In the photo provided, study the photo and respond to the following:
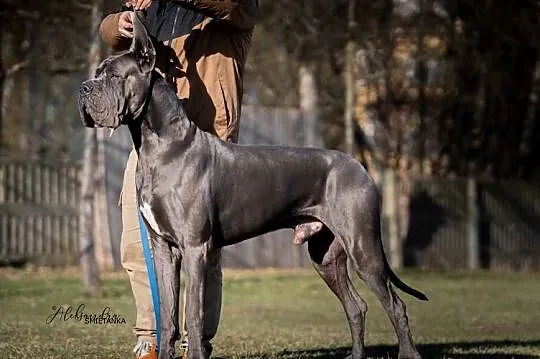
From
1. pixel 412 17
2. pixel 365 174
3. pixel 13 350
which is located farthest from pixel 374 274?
pixel 412 17

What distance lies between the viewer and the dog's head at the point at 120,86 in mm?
6535

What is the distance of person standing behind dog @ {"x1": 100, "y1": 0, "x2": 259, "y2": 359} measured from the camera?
7.57 meters

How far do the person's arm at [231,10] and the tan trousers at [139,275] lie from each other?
3.78 ft

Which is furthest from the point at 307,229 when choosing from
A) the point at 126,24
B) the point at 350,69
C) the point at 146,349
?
the point at 350,69

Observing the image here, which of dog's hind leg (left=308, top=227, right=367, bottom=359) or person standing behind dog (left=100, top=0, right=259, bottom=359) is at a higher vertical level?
person standing behind dog (left=100, top=0, right=259, bottom=359)

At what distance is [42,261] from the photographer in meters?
19.2

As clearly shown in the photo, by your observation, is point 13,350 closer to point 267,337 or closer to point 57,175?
point 267,337

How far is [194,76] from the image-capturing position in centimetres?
776

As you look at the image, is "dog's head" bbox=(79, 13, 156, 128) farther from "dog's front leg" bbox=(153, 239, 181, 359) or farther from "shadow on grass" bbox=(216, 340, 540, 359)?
"shadow on grass" bbox=(216, 340, 540, 359)

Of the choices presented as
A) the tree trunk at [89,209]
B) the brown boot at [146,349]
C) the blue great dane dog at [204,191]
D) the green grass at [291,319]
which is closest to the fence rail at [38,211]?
the green grass at [291,319]

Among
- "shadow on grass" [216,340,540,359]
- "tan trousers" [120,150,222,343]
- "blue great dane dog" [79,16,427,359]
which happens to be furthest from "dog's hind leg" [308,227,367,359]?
"shadow on grass" [216,340,540,359]

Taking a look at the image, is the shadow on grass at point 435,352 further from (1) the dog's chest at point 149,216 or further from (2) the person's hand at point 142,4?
(2) the person's hand at point 142,4

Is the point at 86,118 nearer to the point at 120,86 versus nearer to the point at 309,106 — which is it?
the point at 120,86

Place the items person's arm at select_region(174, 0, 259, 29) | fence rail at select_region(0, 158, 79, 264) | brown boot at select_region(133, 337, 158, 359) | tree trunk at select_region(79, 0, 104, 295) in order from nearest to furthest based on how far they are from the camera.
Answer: person's arm at select_region(174, 0, 259, 29) → brown boot at select_region(133, 337, 158, 359) → tree trunk at select_region(79, 0, 104, 295) → fence rail at select_region(0, 158, 79, 264)
